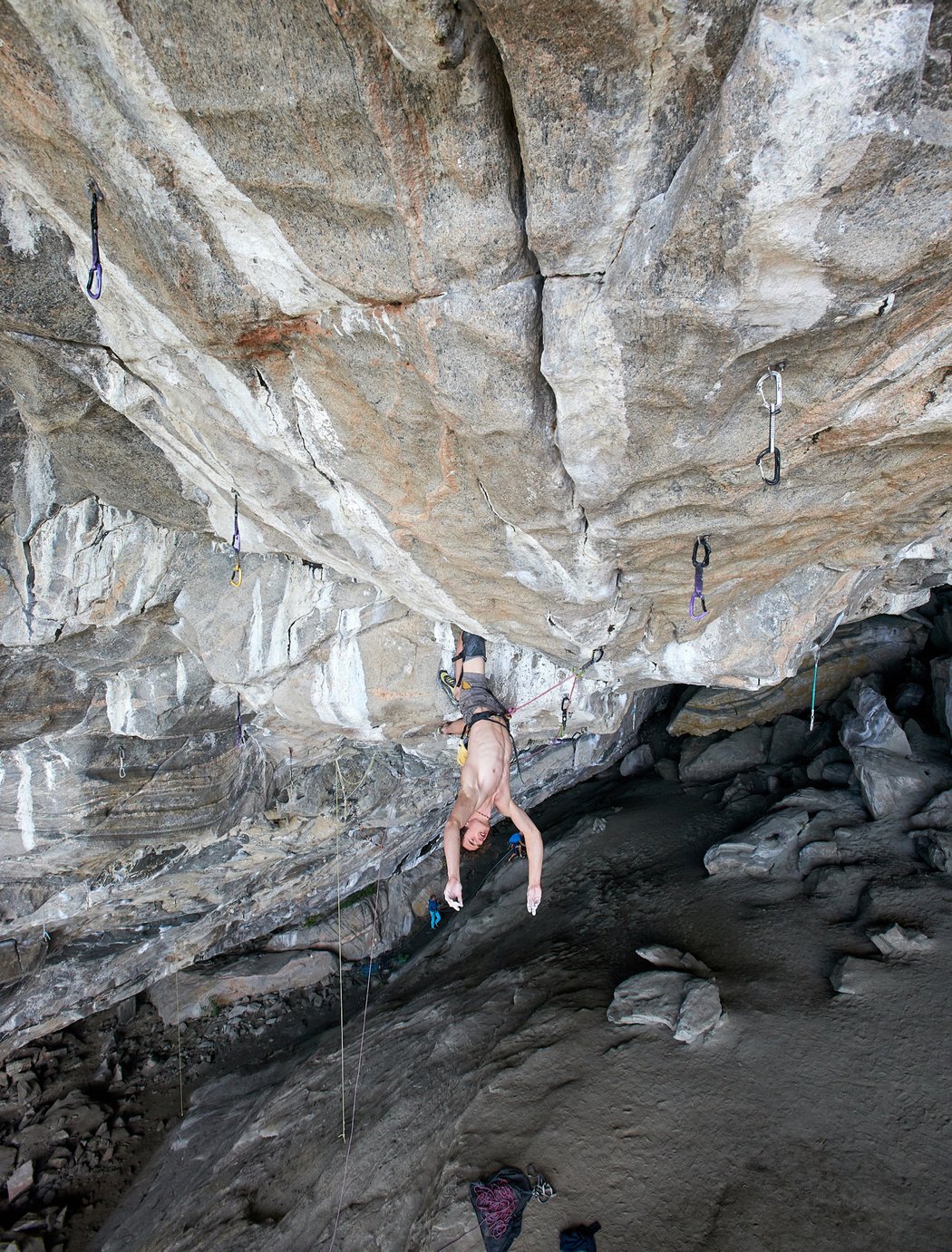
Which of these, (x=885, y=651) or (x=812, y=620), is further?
(x=885, y=651)

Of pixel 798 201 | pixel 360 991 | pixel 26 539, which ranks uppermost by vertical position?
pixel 798 201

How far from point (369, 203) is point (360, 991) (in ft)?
42.3

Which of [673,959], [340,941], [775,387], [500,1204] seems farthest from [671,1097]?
[340,941]

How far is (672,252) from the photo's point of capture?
2.80 m

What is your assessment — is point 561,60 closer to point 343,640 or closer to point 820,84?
point 820,84

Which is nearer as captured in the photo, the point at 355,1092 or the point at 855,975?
the point at 855,975

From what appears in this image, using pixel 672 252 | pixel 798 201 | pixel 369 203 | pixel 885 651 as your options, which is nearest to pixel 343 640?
pixel 369 203

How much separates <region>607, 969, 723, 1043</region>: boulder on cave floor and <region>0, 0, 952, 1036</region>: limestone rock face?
10.6ft

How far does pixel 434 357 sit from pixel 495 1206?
264 inches

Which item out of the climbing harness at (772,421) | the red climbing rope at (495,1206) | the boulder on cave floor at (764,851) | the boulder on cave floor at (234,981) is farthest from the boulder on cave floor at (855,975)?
the boulder on cave floor at (234,981)

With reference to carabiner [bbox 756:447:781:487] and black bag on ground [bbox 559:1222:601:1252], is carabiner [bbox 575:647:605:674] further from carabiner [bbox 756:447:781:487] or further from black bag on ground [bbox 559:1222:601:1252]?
black bag on ground [bbox 559:1222:601:1252]

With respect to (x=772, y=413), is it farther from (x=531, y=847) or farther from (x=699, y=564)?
(x=531, y=847)

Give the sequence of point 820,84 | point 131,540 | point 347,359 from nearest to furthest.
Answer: point 820,84 → point 347,359 → point 131,540

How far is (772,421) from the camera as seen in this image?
359cm
